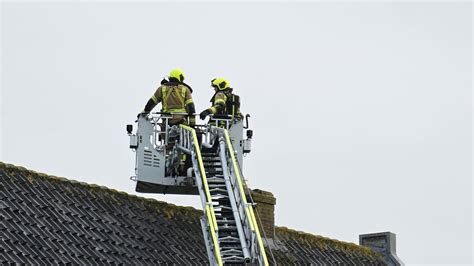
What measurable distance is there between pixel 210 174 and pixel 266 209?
4.19 metres

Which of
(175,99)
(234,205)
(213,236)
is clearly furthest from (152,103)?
(213,236)

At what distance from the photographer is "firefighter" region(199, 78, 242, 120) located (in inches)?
937

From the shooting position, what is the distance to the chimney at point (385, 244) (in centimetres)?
2784

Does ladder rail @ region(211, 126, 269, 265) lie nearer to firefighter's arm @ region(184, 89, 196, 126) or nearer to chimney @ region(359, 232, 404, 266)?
firefighter's arm @ region(184, 89, 196, 126)

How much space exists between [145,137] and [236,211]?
3.97 meters

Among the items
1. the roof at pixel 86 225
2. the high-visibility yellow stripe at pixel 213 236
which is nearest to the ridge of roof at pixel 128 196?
the roof at pixel 86 225

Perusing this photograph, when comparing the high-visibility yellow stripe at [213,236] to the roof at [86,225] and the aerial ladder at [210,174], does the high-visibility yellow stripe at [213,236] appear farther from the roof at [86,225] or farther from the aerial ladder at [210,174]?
the roof at [86,225]

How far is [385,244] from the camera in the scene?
1110 inches

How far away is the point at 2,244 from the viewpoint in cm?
1825

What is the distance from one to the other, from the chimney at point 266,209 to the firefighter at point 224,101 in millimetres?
1902

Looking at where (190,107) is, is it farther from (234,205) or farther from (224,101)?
(234,205)

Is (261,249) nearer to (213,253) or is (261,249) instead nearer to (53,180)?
(213,253)

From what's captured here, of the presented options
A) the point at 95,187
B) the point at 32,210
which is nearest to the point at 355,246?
the point at 95,187

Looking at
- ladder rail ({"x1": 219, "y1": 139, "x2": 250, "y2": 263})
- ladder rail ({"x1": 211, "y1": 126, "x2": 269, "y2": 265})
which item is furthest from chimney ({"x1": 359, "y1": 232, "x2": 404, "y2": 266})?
ladder rail ({"x1": 219, "y1": 139, "x2": 250, "y2": 263})
